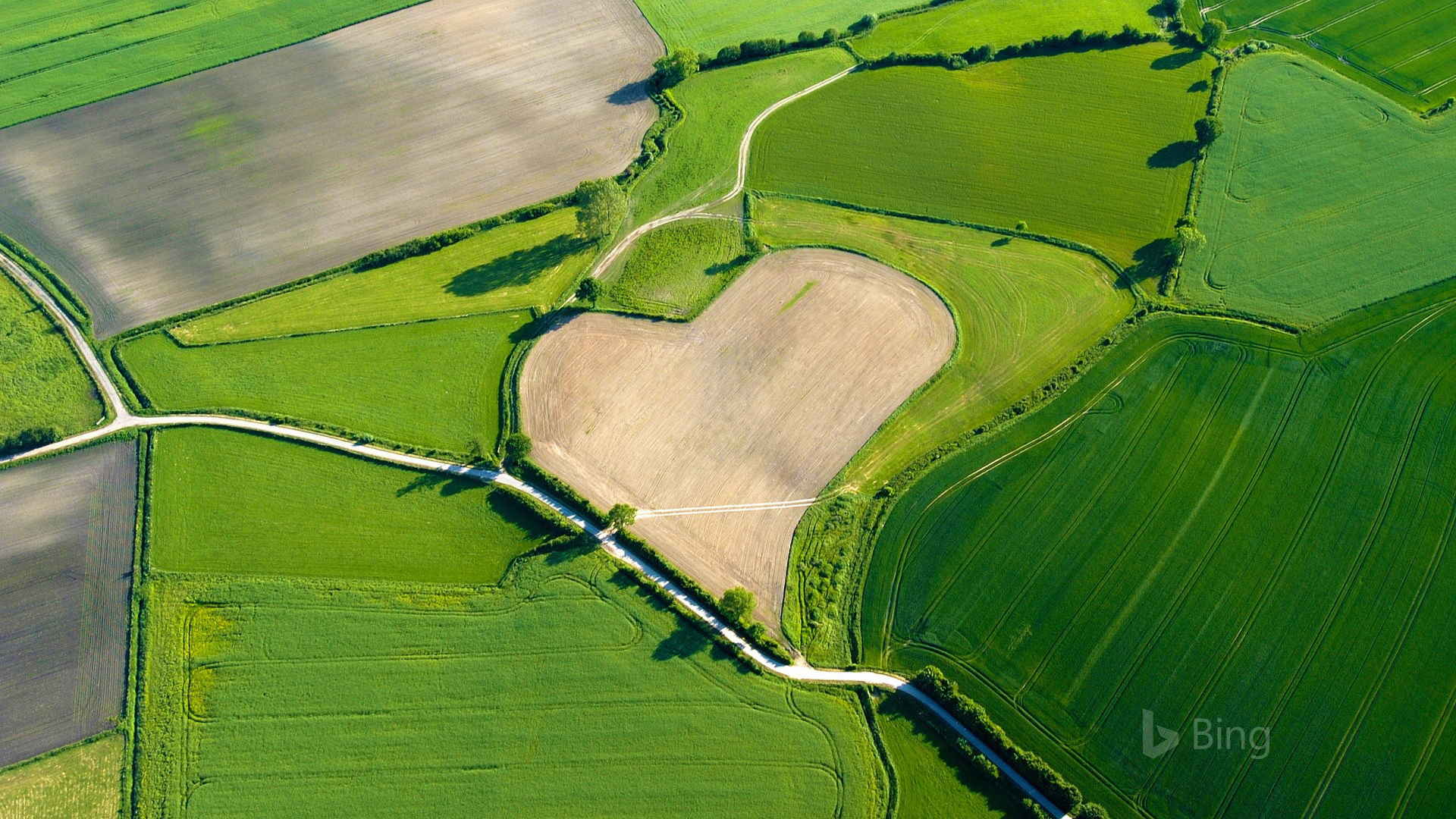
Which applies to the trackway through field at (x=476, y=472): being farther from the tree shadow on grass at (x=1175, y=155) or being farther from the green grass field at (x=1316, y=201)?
the tree shadow on grass at (x=1175, y=155)

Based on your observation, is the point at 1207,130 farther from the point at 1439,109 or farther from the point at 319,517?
the point at 319,517

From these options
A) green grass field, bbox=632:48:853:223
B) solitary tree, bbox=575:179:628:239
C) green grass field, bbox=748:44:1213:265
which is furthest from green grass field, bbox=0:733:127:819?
green grass field, bbox=748:44:1213:265

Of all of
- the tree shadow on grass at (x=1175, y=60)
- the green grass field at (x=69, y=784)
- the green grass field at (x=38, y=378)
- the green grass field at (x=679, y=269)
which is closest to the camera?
the green grass field at (x=69, y=784)

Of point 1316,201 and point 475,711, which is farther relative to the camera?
point 1316,201

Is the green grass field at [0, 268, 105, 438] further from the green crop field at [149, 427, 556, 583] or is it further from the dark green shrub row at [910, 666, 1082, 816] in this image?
the dark green shrub row at [910, 666, 1082, 816]

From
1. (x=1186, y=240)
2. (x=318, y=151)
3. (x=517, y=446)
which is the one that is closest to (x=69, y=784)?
(x=517, y=446)

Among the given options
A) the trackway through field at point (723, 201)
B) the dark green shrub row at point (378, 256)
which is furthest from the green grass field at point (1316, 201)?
the dark green shrub row at point (378, 256)
